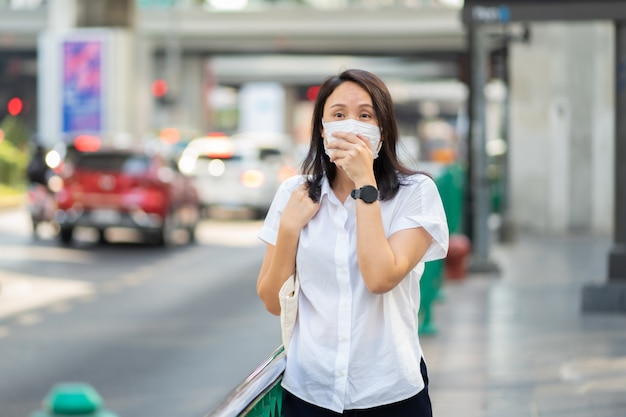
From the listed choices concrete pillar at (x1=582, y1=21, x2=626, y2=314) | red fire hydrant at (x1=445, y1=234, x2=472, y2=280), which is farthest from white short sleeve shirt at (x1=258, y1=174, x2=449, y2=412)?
red fire hydrant at (x1=445, y1=234, x2=472, y2=280)

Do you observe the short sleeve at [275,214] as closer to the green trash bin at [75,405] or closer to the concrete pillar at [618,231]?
the green trash bin at [75,405]

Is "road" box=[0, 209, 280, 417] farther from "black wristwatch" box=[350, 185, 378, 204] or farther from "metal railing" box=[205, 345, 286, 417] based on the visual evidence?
"black wristwatch" box=[350, 185, 378, 204]

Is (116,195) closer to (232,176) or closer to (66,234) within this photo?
(66,234)

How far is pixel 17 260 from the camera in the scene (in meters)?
18.2

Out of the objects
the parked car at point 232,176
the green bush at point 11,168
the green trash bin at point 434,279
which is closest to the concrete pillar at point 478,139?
the green trash bin at point 434,279

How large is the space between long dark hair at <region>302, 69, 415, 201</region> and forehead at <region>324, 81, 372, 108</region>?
0.4 inches

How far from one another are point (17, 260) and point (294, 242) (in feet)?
50.3

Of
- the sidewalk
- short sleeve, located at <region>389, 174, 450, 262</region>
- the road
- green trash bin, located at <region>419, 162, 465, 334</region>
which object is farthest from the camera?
green trash bin, located at <region>419, 162, 465, 334</region>

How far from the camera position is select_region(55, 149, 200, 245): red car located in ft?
67.1

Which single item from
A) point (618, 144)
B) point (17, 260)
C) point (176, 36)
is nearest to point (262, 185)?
point (17, 260)

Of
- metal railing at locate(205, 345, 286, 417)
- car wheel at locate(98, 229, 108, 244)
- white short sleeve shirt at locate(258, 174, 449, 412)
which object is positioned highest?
white short sleeve shirt at locate(258, 174, 449, 412)

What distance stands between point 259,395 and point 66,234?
17.8 m

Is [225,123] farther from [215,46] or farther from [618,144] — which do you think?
[618,144]

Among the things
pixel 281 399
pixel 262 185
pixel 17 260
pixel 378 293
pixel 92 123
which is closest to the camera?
pixel 378 293
